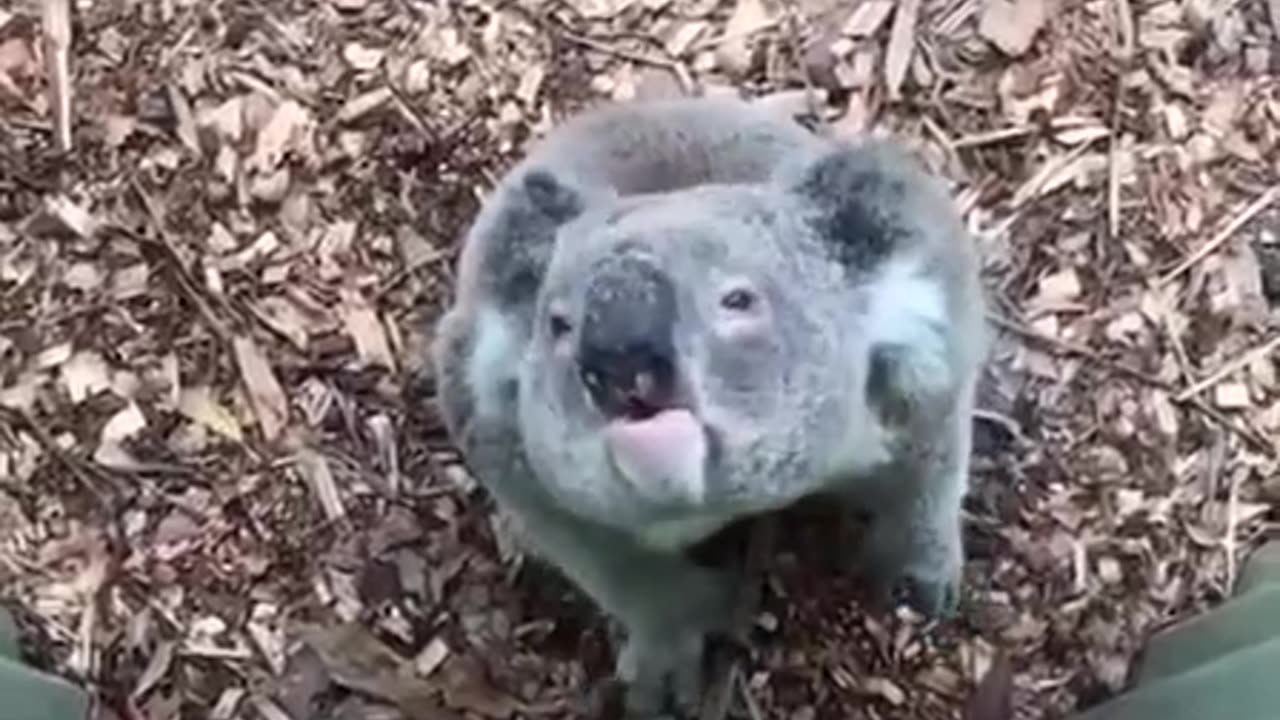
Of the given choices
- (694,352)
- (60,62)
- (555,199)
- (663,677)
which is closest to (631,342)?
(694,352)

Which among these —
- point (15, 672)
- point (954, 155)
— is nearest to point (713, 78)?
point (954, 155)

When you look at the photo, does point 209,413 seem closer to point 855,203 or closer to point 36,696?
point 36,696

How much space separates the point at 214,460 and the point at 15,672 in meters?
0.35

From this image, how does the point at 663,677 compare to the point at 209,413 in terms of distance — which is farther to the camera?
the point at 209,413

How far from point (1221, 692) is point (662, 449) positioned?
0.59m

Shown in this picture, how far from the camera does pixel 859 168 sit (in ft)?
6.93

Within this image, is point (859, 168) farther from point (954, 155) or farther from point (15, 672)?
point (15, 672)

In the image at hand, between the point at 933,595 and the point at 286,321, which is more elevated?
the point at 286,321

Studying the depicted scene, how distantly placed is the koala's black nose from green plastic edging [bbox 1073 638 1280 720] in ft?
1.85

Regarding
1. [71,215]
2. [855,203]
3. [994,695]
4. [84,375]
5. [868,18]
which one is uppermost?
[855,203]

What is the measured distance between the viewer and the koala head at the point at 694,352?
6.20 ft

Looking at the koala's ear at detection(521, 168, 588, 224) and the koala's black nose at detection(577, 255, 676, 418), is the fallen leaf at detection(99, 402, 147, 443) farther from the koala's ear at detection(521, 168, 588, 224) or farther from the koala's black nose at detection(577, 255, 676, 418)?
the koala's black nose at detection(577, 255, 676, 418)

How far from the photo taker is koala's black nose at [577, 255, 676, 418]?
1878 mm

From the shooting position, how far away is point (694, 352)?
6.28ft
